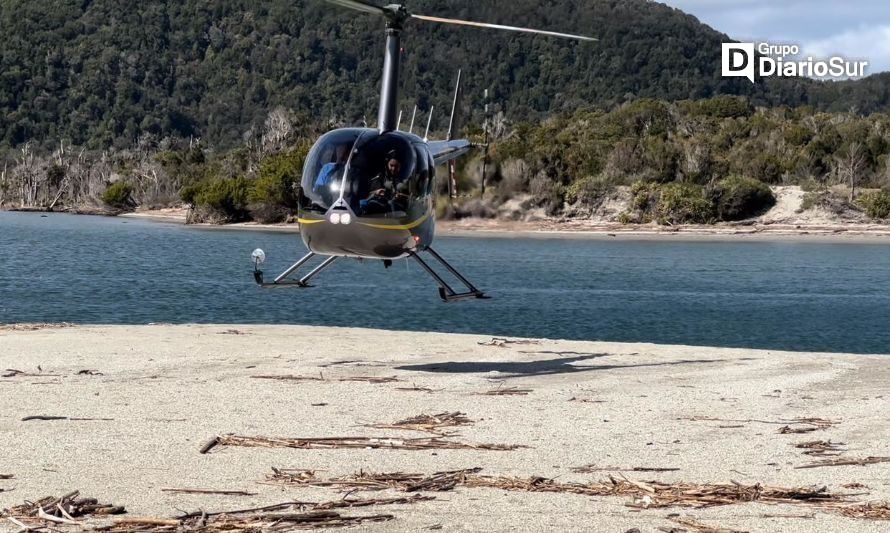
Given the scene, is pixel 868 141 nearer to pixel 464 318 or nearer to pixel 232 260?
pixel 232 260

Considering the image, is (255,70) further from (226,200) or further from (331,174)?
(331,174)

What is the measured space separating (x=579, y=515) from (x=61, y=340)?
11.6 meters

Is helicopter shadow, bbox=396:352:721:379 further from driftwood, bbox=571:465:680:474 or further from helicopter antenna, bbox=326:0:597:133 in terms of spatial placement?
driftwood, bbox=571:465:680:474

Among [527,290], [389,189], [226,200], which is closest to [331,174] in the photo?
[389,189]

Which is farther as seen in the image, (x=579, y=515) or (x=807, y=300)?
(x=807, y=300)

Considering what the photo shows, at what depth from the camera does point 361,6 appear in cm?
1434

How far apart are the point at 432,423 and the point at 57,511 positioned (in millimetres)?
4146

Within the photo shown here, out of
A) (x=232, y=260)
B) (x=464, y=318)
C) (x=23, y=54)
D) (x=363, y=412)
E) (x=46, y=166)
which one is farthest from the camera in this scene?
(x=23, y=54)

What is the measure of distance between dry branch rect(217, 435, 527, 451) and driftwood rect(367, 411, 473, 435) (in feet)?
1.74

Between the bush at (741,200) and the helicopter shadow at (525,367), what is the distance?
157 ft

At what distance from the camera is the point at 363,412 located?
11797mm

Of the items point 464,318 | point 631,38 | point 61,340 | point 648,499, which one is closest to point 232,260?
point 464,318

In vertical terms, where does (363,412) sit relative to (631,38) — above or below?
below

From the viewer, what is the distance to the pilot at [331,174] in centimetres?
1376
